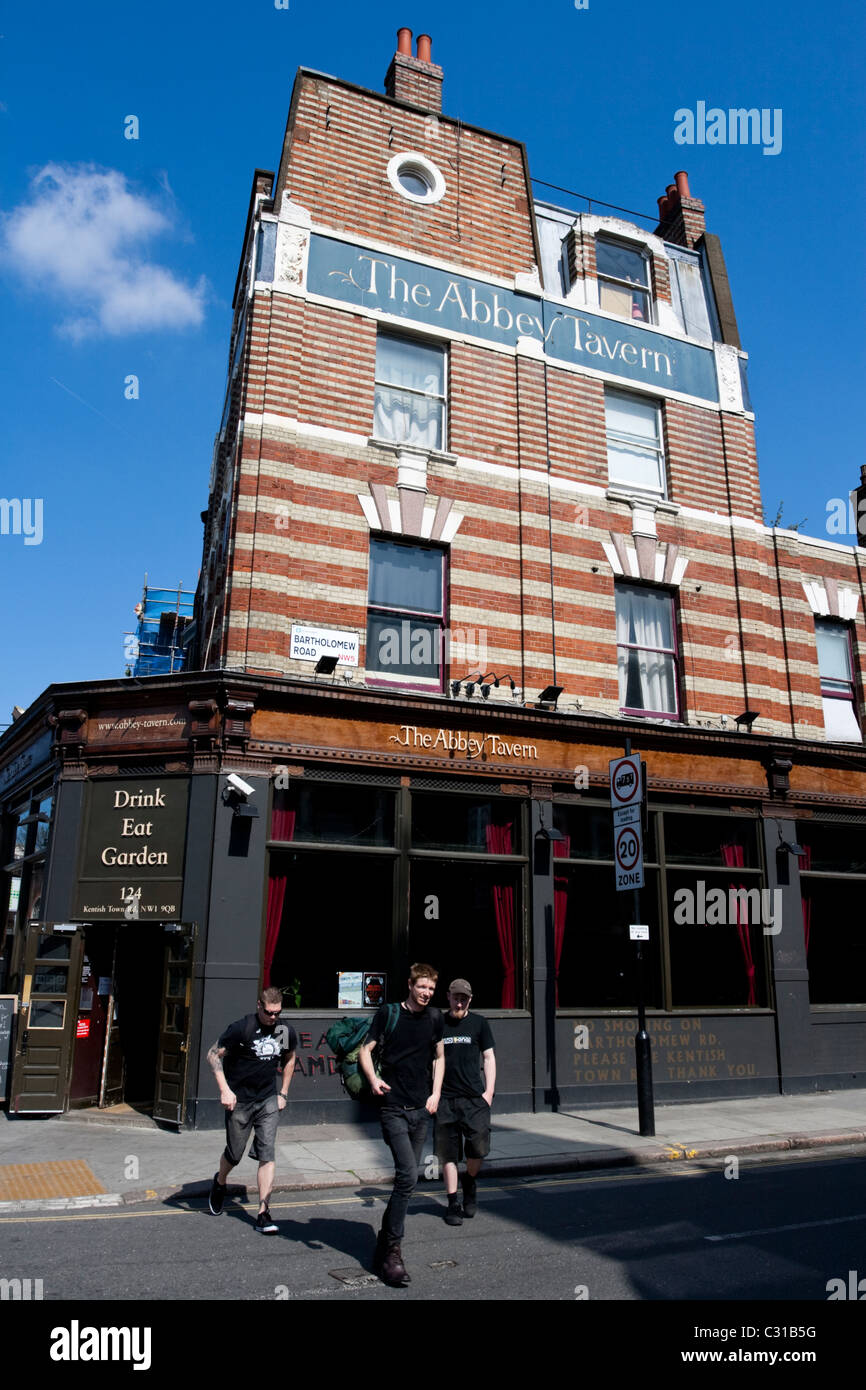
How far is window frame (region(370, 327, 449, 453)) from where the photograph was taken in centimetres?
1470

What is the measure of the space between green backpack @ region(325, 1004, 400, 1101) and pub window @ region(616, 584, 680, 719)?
8.07 metres

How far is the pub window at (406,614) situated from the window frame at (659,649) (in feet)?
10.1

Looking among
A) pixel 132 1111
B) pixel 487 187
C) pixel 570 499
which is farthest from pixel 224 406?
pixel 132 1111

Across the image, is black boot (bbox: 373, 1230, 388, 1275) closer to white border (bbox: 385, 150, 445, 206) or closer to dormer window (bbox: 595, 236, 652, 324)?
white border (bbox: 385, 150, 445, 206)

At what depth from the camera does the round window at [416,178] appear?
15.9 meters

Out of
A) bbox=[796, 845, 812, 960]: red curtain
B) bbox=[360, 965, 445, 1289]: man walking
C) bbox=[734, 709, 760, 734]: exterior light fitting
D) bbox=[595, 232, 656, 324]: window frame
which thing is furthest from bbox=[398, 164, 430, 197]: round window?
bbox=[360, 965, 445, 1289]: man walking

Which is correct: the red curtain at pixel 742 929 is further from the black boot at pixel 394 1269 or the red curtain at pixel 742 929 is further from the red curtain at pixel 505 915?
the black boot at pixel 394 1269

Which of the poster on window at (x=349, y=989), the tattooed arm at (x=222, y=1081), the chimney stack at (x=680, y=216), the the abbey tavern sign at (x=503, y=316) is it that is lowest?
the tattooed arm at (x=222, y=1081)

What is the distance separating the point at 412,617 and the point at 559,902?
4.59 meters

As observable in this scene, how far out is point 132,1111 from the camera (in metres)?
12.0

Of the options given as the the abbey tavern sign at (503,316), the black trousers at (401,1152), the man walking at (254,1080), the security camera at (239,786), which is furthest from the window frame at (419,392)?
the black trousers at (401,1152)

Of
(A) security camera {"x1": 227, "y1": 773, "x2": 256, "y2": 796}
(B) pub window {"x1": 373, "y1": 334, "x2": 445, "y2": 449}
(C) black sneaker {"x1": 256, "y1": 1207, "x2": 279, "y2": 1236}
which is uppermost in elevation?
(B) pub window {"x1": 373, "y1": 334, "x2": 445, "y2": 449}

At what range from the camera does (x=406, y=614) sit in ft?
45.8
